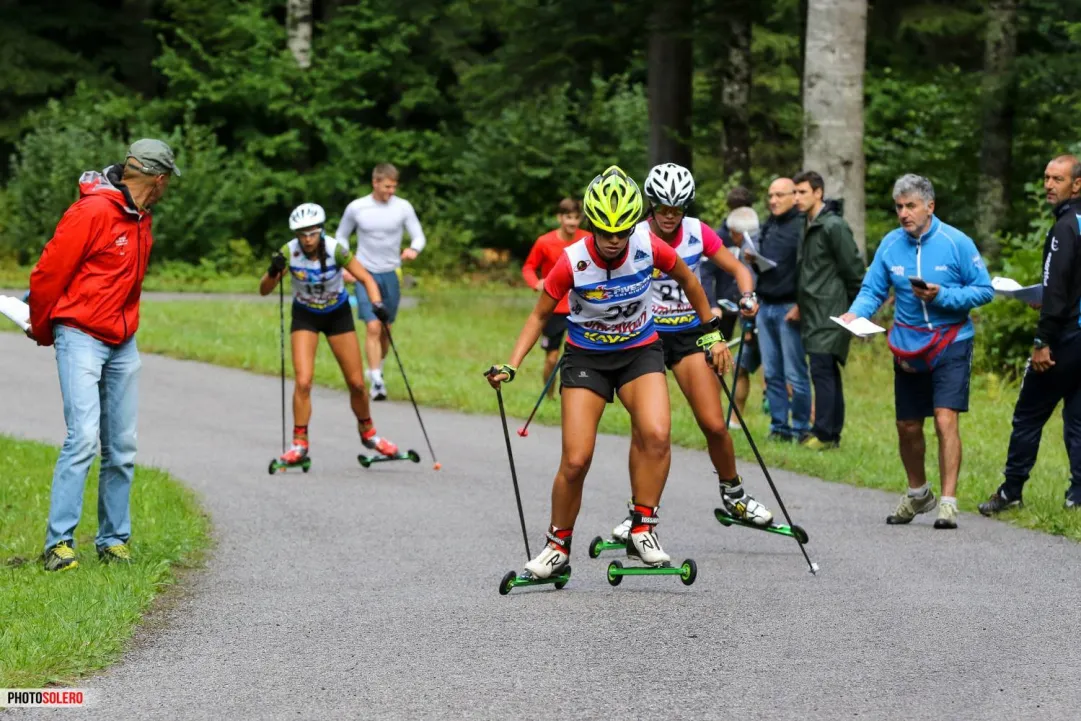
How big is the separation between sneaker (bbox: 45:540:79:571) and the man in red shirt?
6.84m

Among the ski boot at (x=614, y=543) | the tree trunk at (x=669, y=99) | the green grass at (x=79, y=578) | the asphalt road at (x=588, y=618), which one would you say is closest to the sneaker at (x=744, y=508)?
the asphalt road at (x=588, y=618)

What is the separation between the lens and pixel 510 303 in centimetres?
2950

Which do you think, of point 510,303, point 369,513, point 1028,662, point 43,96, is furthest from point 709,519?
point 43,96

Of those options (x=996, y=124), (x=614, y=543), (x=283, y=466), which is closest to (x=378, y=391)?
(x=283, y=466)

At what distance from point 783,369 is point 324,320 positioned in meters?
3.80

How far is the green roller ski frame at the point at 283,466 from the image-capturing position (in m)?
12.8

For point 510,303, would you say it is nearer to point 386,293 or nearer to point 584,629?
point 386,293

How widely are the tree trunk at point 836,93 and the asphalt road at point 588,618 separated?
25.2 ft

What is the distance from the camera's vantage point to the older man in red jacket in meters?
8.47

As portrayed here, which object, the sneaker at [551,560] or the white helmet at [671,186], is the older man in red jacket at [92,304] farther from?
the white helmet at [671,186]

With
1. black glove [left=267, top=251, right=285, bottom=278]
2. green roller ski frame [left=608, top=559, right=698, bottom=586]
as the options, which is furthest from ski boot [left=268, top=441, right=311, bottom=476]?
green roller ski frame [left=608, top=559, right=698, bottom=586]

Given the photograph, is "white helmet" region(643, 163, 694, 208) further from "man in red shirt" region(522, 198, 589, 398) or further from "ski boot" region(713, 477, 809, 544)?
"man in red shirt" region(522, 198, 589, 398)

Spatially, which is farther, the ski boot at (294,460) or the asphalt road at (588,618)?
the ski boot at (294,460)

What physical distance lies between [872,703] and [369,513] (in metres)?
5.49
